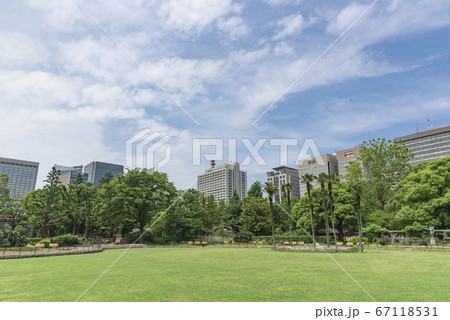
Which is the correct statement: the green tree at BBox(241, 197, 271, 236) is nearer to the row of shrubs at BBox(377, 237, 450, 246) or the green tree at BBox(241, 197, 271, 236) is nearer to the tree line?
the tree line

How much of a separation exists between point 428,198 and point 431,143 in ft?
314

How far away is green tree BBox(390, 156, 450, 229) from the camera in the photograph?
3645 cm

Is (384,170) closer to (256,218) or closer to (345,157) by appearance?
(256,218)

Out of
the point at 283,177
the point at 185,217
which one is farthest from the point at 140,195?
the point at 283,177

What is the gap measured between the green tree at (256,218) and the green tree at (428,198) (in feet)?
72.7

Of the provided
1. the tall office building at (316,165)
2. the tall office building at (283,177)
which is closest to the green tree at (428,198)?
the tall office building at (316,165)

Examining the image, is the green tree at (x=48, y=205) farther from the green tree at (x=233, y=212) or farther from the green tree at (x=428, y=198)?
the green tree at (x=428, y=198)

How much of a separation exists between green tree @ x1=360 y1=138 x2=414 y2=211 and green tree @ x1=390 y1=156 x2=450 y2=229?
20.0 ft

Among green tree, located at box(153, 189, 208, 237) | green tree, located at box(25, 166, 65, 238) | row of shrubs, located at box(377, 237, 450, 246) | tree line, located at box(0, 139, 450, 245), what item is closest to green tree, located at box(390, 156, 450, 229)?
tree line, located at box(0, 139, 450, 245)

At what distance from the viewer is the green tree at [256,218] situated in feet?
179

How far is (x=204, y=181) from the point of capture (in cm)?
3584
